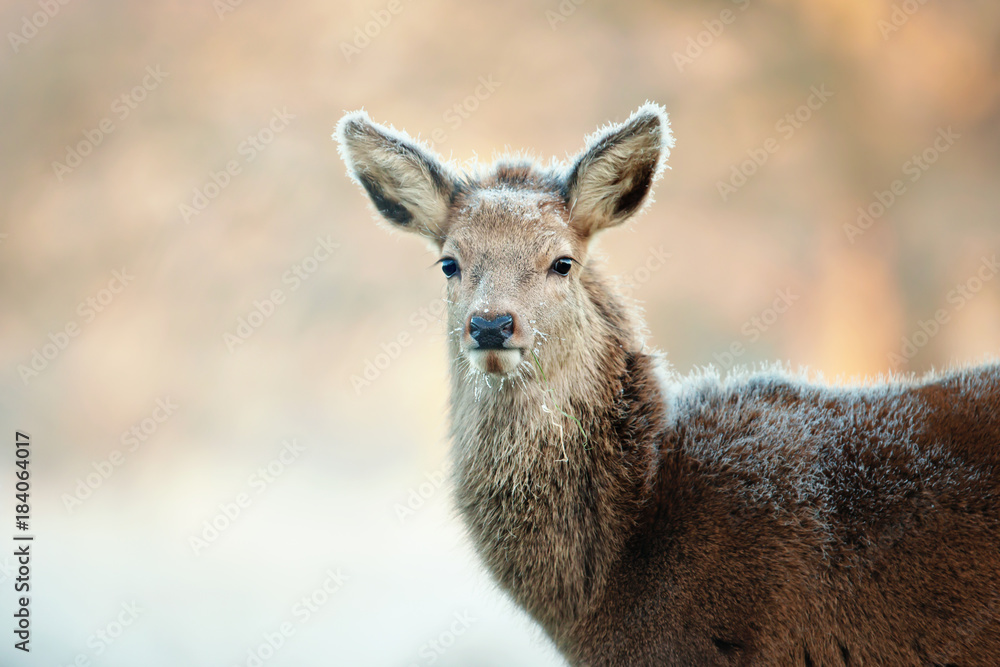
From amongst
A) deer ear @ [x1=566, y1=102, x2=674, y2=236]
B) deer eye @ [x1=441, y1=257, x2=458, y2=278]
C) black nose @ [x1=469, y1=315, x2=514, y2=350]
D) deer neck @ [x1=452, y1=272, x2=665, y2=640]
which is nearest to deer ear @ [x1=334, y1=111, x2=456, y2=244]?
deer eye @ [x1=441, y1=257, x2=458, y2=278]

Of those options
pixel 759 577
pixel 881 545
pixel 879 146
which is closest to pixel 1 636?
pixel 759 577

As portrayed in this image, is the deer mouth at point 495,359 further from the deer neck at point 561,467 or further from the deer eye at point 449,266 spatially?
the deer eye at point 449,266

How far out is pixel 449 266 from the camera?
12.6 feet

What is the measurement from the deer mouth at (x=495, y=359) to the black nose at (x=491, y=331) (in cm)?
3

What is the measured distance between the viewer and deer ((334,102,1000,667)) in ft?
9.87

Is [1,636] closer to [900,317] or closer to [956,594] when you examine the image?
[956,594]

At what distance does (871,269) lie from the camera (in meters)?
9.04

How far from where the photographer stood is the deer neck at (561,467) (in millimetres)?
3426
